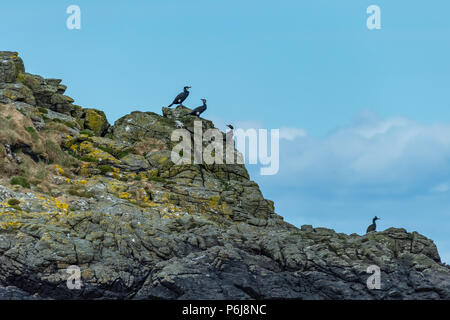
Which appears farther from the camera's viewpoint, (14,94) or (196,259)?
(14,94)

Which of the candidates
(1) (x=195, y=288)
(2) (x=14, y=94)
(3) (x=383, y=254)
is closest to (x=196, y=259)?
(1) (x=195, y=288)

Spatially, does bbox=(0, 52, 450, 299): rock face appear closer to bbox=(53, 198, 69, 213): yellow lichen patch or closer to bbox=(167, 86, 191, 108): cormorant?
bbox=(53, 198, 69, 213): yellow lichen patch

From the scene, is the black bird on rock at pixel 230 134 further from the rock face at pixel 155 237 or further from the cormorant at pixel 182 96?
the cormorant at pixel 182 96

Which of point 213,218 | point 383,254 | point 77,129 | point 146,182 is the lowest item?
point 383,254

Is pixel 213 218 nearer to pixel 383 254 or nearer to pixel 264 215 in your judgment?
pixel 264 215

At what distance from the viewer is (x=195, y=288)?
36.2 meters

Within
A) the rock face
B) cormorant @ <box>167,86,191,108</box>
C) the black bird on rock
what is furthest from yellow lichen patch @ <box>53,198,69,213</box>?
cormorant @ <box>167,86,191,108</box>

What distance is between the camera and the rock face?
36.5 meters

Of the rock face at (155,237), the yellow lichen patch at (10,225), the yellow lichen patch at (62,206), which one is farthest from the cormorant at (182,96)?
the yellow lichen patch at (10,225)

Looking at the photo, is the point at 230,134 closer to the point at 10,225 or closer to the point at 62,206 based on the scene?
the point at 62,206

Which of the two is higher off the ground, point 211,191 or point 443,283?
point 211,191

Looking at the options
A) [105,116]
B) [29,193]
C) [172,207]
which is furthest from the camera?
[105,116]

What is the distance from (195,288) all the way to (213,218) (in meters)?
13.1

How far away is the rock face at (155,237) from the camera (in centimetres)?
3647
